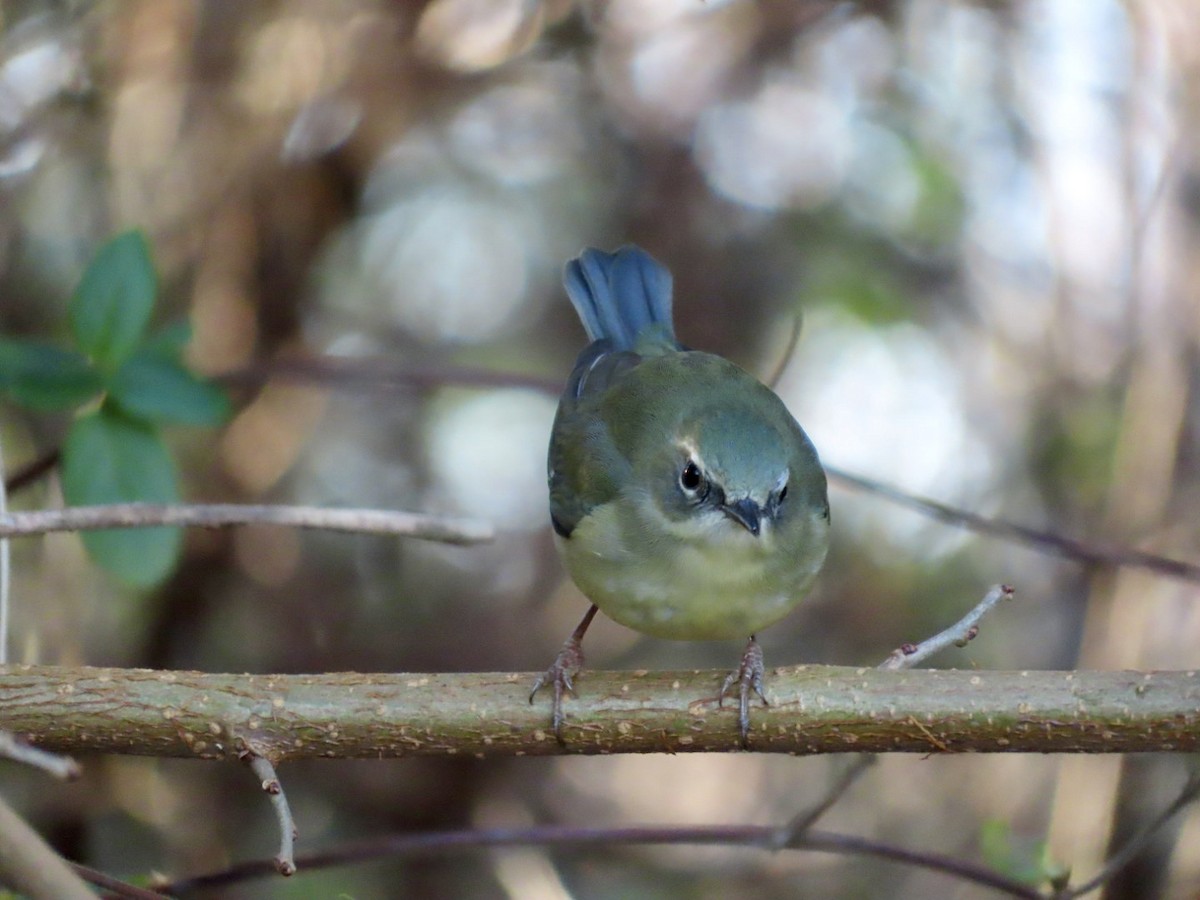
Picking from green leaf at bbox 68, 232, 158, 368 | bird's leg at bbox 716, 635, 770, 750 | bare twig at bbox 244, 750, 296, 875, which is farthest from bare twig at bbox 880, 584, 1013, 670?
green leaf at bbox 68, 232, 158, 368

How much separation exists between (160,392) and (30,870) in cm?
183

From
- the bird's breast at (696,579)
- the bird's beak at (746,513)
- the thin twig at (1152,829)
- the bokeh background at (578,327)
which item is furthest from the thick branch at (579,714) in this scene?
the bokeh background at (578,327)

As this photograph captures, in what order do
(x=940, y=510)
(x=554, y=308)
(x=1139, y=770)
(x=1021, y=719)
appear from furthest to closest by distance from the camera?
(x=554, y=308), (x=1139, y=770), (x=940, y=510), (x=1021, y=719)

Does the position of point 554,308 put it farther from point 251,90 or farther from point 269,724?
point 269,724

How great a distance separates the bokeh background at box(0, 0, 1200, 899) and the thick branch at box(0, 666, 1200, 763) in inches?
74.0

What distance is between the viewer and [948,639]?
2387mm

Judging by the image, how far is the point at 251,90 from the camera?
Result: 4.77m

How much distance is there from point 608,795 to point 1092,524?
2.25 metres

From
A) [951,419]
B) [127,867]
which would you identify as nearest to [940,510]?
[951,419]

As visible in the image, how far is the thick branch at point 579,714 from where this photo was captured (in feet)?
7.14

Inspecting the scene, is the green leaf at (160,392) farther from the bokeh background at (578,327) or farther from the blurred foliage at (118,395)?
the bokeh background at (578,327)

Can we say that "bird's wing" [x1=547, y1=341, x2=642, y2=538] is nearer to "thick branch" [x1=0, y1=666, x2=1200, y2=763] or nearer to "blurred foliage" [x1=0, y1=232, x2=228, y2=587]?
"blurred foliage" [x1=0, y1=232, x2=228, y2=587]

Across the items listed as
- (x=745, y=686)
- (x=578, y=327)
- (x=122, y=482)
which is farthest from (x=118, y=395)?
(x=578, y=327)

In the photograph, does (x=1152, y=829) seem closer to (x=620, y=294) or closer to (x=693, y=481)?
(x=693, y=481)
